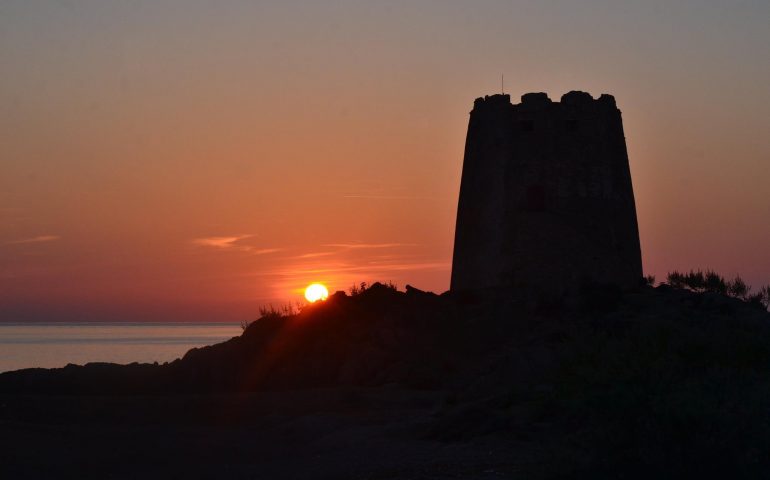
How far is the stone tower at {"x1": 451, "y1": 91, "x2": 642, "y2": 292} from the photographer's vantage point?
28334mm

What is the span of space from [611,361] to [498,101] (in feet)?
56.5

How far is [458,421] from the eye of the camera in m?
15.2

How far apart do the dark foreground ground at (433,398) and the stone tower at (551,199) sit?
1310mm

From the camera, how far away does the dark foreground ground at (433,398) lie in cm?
1108

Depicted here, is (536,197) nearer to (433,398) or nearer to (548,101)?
(548,101)

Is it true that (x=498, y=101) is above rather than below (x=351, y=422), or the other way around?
above

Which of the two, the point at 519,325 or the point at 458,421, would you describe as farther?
the point at 519,325

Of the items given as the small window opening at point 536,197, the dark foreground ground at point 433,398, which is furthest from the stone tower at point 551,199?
the dark foreground ground at point 433,398

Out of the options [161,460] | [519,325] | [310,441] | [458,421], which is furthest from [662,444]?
[519,325]

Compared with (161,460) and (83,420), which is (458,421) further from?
(83,420)

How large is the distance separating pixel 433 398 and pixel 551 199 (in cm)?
1065

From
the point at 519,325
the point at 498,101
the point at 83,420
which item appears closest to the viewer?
the point at 83,420

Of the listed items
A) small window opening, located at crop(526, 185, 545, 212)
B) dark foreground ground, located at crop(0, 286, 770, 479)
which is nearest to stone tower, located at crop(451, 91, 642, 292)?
small window opening, located at crop(526, 185, 545, 212)

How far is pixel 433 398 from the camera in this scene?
1980 centimetres
